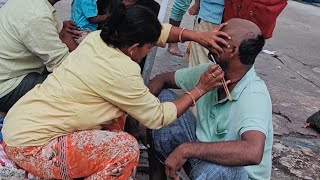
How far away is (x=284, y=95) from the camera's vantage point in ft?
17.6

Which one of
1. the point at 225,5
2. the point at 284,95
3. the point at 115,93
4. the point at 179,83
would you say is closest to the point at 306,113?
the point at 284,95

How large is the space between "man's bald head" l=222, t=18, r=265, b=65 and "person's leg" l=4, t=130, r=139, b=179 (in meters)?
0.71

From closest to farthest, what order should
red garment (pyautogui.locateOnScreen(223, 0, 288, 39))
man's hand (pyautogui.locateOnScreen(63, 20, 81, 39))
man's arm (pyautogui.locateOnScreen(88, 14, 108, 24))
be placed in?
red garment (pyautogui.locateOnScreen(223, 0, 288, 39))
man's hand (pyautogui.locateOnScreen(63, 20, 81, 39))
man's arm (pyautogui.locateOnScreen(88, 14, 108, 24))

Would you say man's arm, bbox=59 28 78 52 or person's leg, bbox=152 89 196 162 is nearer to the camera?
person's leg, bbox=152 89 196 162

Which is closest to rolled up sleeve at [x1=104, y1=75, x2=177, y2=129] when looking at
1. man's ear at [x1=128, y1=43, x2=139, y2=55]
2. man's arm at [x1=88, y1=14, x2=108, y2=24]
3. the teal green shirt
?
man's ear at [x1=128, y1=43, x2=139, y2=55]

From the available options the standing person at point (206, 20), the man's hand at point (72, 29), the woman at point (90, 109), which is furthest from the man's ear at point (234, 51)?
the man's hand at point (72, 29)

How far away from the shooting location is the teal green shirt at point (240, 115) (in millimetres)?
2590

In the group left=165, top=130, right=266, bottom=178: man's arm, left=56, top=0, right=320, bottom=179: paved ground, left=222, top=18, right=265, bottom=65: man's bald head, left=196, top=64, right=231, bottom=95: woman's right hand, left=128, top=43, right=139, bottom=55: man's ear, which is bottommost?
left=56, top=0, right=320, bottom=179: paved ground

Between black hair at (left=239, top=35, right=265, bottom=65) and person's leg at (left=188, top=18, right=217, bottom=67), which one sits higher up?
black hair at (left=239, top=35, right=265, bottom=65)

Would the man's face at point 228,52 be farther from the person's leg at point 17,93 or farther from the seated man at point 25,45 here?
the person's leg at point 17,93

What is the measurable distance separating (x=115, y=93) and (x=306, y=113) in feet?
9.41

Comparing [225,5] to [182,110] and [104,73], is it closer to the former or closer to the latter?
[182,110]

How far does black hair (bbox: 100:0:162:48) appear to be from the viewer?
8.36 feet

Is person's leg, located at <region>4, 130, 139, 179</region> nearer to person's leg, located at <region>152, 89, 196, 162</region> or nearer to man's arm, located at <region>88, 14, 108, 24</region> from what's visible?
person's leg, located at <region>152, 89, 196, 162</region>
